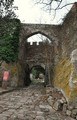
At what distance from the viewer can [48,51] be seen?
70.9ft

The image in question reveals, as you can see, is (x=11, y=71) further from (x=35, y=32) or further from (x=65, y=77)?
(x=65, y=77)

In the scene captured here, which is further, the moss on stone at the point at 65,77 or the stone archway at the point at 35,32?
the stone archway at the point at 35,32

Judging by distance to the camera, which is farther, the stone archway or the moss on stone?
the stone archway

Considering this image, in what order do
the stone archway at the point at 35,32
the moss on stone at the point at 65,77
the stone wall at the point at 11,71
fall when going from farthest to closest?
the stone archway at the point at 35,32 → the stone wall at the point at 11,71 → the moss on stone at the point at 65,77

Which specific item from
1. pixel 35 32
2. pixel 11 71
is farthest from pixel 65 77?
pixel 35 32

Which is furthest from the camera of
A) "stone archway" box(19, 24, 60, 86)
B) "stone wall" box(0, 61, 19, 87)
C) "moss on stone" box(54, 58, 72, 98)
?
"stone archway" box(19, 24, 60, 86)

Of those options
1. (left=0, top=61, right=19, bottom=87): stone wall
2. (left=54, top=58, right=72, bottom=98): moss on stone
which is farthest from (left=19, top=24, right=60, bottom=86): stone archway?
(left=54, top=58, right=72, bottom=98): moss on stone

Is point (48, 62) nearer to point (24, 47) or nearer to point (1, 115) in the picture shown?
point (24, 47)

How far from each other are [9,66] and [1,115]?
13261 millimetres

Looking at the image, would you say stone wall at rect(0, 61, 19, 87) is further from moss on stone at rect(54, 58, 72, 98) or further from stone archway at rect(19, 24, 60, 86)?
moss on stone at rect(54, 58, 72, 98)

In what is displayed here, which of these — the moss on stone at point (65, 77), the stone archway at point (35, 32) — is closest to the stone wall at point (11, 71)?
the stone archway at point (35, 32)

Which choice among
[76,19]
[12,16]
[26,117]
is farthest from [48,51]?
[26,117]

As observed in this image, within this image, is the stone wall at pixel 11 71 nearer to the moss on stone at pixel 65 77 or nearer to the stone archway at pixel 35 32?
the stone archway at pixel 35 32

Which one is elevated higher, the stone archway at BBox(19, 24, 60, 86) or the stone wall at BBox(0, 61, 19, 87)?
the stone archway at BBox(19, 24, 60, 86)
